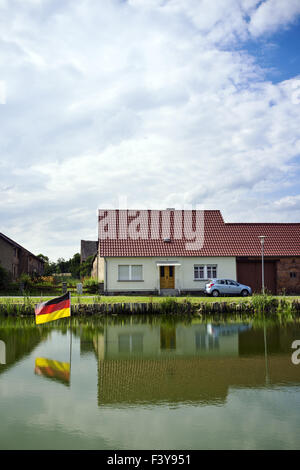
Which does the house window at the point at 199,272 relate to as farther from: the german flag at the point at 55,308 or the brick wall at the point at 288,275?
the german flag at the point at 55,308

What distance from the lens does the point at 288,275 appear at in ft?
103

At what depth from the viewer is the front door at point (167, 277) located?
30.6m

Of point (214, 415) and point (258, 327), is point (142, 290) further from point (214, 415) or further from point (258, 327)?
point (214, 415)

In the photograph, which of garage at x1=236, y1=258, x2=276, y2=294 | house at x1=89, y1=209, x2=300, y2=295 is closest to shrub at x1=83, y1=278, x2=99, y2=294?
house at x1=89, y1=209, x2=300, y2=295

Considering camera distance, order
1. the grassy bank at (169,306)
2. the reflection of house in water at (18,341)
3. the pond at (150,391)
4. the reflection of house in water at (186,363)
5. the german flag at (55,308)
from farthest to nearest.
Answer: the grassy bank at (169,306), the german flag at (55,308), the reflection of house in water at (18,341), the reflection of house in water at (186,363), the pond at (150,391)

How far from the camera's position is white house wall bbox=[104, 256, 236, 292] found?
30.1m

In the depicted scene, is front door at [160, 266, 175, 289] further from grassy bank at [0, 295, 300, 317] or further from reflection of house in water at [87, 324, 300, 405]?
reflection of house in water at [87, 324, 300, 405]

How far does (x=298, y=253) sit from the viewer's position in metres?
31.7

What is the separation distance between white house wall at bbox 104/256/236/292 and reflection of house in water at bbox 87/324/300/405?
41.1ft

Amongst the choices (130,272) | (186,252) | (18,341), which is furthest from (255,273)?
(18,341)

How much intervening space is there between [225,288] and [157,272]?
5.17 m

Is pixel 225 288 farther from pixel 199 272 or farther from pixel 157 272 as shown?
pixel 157 272

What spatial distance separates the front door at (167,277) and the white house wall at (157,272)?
298mm

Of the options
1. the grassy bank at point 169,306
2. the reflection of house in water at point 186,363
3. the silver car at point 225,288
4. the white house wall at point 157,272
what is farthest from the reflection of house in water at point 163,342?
the white house wall at point 157,272
